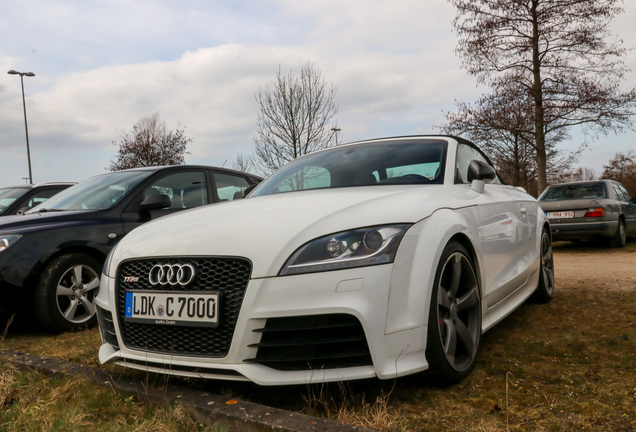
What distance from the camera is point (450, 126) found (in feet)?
61.9

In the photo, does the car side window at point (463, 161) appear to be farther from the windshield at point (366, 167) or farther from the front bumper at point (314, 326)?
the front bumper at point (314, 326)

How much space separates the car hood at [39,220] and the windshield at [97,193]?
0.76 feet

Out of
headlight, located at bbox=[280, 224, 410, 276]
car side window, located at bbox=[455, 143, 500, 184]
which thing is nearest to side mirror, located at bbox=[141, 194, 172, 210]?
car side window, located at bbox=[455, 143, 500, 184]

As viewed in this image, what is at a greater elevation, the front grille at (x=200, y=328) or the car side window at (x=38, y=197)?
the car side window at (x=38, y=197)

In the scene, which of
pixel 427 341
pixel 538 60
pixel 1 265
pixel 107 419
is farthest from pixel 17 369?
pixel 538 60

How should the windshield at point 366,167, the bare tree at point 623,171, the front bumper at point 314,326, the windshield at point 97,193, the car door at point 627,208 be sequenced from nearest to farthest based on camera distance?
the front bumper at point 314,326, the windshield at point 366,167, the windshield at point 97,193, the car door at point 627,208, the bare tree at point 623,171

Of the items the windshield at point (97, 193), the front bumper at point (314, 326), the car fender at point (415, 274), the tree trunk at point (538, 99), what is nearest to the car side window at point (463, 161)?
the car fender at point (415, 274)

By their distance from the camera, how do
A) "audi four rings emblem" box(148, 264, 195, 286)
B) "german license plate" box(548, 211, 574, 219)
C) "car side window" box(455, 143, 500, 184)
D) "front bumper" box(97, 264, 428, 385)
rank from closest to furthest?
1. "front bumper" box(97, 264, 428, 385)
2. "audi four rings emblem" box(148, 264, 195, 286)
3. "car side window" box(455, 143, 500, 184)
4. "german license plate" box(548, 211, 574, 219)

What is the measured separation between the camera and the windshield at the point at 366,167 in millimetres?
3617

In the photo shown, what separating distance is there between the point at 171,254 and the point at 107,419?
31.0 inches

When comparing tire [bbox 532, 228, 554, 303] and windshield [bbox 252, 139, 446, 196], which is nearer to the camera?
windshield [bbox 252, 139, 446, 196]

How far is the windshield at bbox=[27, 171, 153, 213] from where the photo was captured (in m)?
5.18

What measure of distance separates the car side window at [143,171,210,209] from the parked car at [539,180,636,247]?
7.87 meters

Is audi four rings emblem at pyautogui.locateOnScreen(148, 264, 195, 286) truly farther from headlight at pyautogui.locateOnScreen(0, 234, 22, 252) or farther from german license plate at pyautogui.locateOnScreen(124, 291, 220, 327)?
headlight at pyautogui.locateOnScreen(0, 234, 22, 252)
